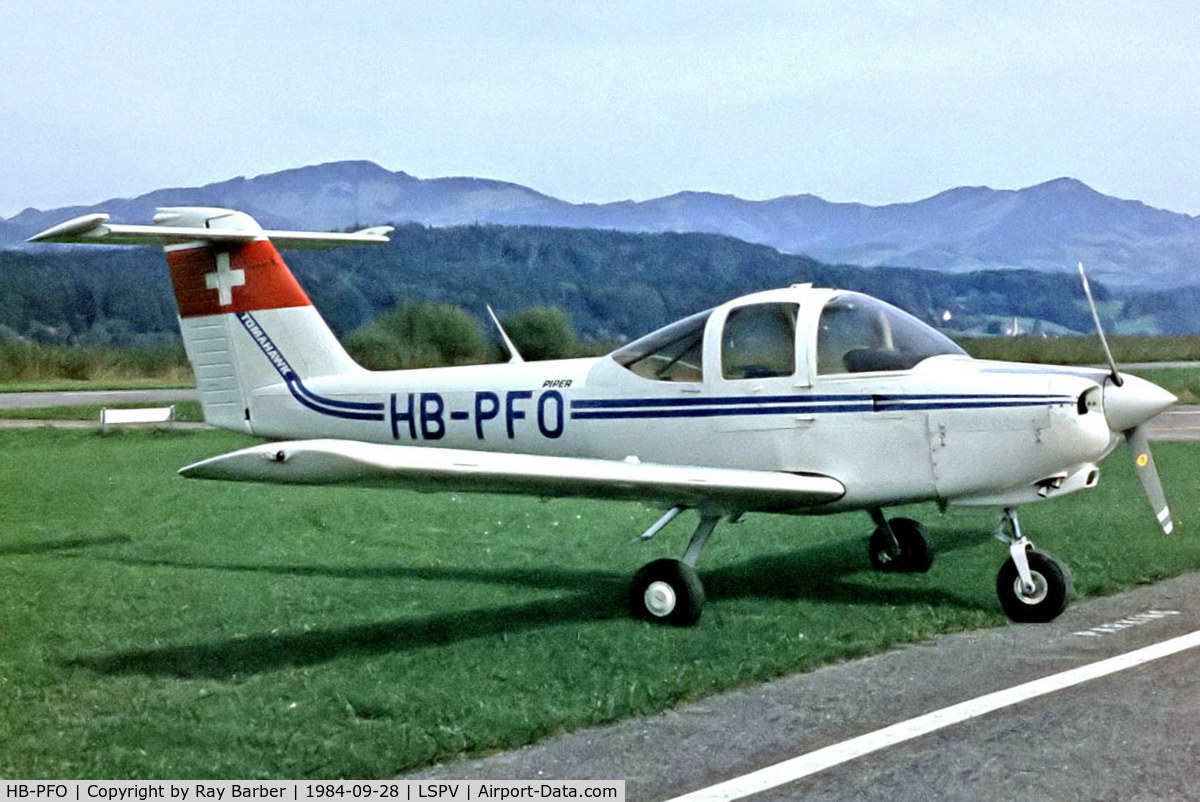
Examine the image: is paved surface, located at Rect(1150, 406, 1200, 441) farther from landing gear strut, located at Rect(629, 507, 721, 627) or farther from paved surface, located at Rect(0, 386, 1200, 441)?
landing gear strut, located at Rect(629, 507, 721, 627)

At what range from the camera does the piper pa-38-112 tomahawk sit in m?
6.91

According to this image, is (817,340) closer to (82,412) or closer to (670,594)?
(670,594)

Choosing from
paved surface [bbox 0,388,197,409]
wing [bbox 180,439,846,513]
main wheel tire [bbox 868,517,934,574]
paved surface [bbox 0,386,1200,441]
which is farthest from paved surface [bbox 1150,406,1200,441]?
paved surface [bbox 0,388,197,409]

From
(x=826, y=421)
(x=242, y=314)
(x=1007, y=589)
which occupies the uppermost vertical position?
(x=242, y=314)

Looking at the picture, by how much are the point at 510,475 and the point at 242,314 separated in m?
4.63

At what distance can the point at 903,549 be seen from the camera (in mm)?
8742

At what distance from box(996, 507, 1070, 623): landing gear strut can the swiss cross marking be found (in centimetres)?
644

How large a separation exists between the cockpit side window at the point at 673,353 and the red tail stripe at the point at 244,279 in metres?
3.42

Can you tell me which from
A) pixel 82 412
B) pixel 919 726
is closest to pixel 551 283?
pixel 82 412

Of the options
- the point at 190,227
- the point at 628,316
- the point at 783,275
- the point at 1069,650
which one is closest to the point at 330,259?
the point at 628,316

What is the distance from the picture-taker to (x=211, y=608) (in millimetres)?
7797

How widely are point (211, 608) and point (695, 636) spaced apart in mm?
3088

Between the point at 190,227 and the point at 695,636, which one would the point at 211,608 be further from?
the point at 190,227

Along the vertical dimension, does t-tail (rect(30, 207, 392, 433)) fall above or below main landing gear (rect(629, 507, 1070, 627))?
above
